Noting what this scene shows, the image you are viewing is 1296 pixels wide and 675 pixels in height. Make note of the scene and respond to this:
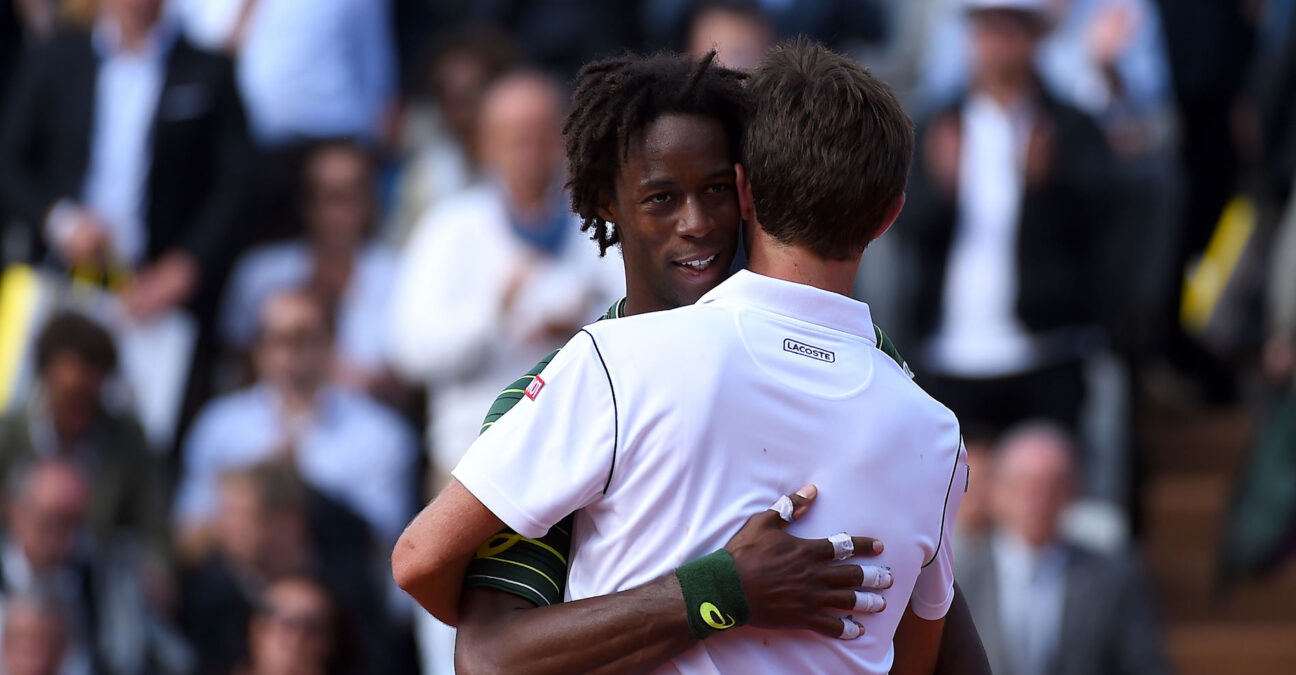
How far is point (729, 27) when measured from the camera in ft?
23.9

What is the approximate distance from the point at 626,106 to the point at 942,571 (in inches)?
32.4

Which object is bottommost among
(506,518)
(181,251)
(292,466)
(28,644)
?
(28,644)

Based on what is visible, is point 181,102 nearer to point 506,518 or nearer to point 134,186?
point 134,186

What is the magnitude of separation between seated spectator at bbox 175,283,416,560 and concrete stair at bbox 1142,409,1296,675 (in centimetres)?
306

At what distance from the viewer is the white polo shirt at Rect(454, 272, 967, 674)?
2.45m

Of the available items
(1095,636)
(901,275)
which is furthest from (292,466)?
(1095,636)

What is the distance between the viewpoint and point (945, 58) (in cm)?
791

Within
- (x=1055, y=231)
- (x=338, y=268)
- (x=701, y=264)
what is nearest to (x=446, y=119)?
(x=338, y=268)

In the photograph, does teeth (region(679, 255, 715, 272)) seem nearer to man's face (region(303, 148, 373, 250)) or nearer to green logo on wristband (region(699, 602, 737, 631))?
green logo on wristband (region(699, 602, 737, 631))

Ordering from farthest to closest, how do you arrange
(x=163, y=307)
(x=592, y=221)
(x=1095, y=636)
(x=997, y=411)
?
(x=163, y=307)
(x=997, y=411)
(x=1095, y=636)
(x=592, y=221)

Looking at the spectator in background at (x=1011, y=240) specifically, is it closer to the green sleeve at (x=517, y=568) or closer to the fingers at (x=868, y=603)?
the fingers at (x=868, y=603)

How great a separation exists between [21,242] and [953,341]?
4.04 meters

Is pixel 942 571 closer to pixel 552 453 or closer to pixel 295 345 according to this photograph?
pixel 552 453

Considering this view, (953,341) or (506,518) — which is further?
(953,341)
